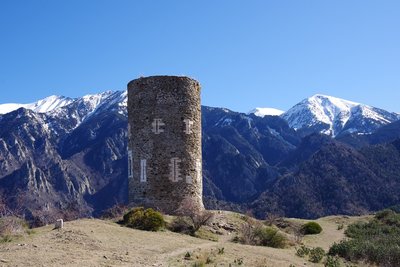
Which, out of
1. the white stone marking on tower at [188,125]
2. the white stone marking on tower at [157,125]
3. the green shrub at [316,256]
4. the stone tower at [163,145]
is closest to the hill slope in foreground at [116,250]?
the green shrub at [316,256]

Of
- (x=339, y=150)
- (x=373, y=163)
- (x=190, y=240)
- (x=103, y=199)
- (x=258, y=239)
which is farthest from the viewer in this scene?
(x=103, y=199)

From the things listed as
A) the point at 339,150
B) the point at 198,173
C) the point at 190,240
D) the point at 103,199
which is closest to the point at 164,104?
the point at 198,173

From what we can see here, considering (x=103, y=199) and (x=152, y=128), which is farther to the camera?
(x=103, y=199)

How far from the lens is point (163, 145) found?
31.5 meters

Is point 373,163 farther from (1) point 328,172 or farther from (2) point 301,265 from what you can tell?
(2) point 301,265

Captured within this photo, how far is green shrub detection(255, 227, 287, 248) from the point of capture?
89.7ft

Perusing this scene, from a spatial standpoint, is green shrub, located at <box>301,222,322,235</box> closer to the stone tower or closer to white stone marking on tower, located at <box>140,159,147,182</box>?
the stone tower

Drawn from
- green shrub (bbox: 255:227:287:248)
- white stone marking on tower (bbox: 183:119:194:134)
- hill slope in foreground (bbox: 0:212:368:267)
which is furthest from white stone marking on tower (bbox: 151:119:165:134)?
green shrub (bbox: 255:227:287:248)

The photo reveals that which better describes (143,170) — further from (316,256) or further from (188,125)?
(316,256)

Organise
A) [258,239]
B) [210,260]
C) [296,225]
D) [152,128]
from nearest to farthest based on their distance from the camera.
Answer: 1. [210,260]
2. [258,239]
3. [152,128]
4. [296,225]

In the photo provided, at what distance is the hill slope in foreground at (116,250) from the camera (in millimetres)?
16859

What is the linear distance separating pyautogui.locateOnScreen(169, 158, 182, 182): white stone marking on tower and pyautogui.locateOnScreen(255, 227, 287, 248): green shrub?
624 cm

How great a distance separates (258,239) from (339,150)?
→ 132 metres

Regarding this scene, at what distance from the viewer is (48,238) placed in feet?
66.4
